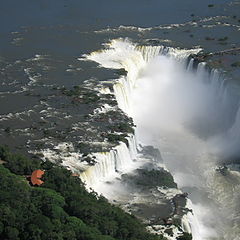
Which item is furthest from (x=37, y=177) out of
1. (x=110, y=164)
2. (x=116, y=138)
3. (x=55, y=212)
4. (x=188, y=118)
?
(x=188, y=118)

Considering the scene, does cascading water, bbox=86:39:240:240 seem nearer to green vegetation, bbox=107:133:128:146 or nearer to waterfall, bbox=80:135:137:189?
waterfall, bbox=80:135:137:189

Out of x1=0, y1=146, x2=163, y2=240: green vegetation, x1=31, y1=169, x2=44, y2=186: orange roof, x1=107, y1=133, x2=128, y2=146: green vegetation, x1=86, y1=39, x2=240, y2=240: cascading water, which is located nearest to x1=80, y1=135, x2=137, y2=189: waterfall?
x1=107, y1=133, x2=128, y2=146: green vegetation

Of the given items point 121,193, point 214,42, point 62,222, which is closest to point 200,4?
point 214,42

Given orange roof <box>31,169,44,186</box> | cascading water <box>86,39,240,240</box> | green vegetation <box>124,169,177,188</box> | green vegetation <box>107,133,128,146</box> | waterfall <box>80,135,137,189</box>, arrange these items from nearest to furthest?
orange roof <box>31,169,44,186</box>
waterfall <box>80,135,137,189</box>
green vegetation <box>124,169,177,188</box>
cascading water <box>86,39,240,240</box>
green vegetation <box>107,133,128,146</box>

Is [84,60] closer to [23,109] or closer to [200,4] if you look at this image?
[23,109]

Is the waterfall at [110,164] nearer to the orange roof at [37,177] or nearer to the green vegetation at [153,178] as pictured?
the green vegetation at [153,178]
